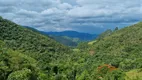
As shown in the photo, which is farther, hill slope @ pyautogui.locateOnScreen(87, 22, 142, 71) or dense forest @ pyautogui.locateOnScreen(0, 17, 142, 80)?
hill slope @ pyautogui.locateOnScreen(87, 22, 142, 71)

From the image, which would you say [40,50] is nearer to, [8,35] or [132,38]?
[8,35]

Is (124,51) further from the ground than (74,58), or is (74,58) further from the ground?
(124,51)

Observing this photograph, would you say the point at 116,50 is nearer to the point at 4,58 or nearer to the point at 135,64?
the point at 135,64

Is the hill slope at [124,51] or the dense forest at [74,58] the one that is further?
the hill slope at [124,51]

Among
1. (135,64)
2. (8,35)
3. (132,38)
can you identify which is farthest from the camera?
(132,38)

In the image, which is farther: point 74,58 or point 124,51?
point 124,51

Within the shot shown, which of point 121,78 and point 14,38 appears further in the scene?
point 14,38

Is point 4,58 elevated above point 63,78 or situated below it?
above

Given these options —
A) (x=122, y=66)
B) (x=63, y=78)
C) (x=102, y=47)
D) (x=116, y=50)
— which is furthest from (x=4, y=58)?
(x=102, y=47)

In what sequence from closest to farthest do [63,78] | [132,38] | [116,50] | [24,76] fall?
[24,76]
[63,78]
[116,50]
[132,38]

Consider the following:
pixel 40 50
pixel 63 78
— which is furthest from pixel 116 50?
pixel 63 78
